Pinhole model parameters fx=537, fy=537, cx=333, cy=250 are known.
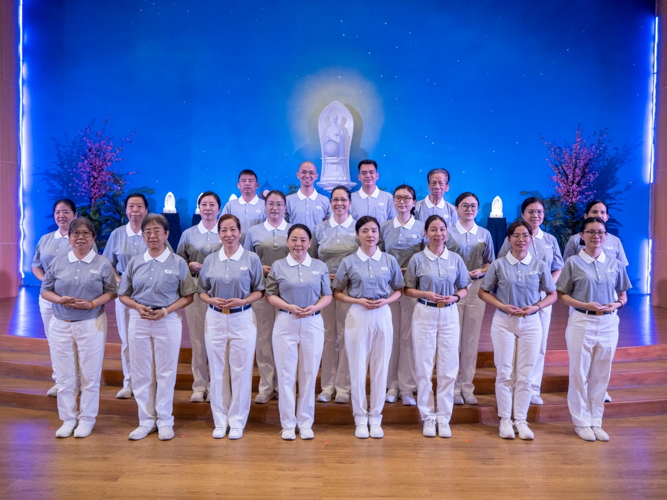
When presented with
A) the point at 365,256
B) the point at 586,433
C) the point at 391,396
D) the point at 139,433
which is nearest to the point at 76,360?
the point at 139,433

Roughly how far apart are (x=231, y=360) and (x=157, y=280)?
683mm

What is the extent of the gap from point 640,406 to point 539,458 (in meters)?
1.22

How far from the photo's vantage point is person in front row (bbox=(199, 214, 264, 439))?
336 cm

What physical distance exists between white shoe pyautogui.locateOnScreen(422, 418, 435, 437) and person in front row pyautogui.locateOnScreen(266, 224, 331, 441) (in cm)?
73

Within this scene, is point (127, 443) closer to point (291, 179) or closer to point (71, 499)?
point (71, 499)

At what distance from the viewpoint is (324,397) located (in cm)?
382

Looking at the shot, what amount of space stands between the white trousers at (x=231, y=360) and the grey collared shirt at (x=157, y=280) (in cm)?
25

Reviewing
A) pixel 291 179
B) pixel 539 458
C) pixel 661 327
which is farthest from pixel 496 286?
pixel 291 179

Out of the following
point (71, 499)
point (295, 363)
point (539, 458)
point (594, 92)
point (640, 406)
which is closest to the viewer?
point (71, 499)

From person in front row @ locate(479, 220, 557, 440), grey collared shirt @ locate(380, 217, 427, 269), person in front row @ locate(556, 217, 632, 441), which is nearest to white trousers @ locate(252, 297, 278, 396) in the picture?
grey collared shirt @ locate(380, 217, 427, 269)

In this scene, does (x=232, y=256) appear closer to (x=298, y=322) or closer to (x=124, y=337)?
(x=298, y=322)

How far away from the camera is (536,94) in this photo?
783cm

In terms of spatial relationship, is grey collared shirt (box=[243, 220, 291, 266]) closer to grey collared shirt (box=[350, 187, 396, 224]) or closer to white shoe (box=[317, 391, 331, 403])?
grey collared shirt (box=[350, 187, 396, 224])

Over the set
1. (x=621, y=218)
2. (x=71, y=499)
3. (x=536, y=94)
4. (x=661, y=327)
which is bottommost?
(x=71, y=499)
